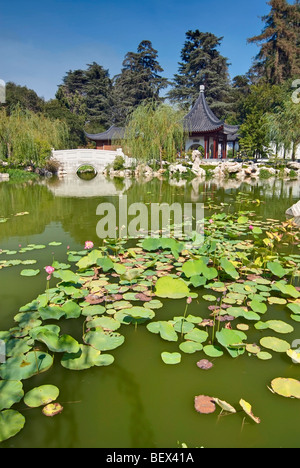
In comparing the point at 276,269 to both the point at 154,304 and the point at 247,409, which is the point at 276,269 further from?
the point at 247,409

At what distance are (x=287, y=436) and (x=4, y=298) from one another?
1823 mm

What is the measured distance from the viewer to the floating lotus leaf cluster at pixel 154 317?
139 centimetres

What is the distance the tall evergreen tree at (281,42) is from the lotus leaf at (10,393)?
89.1 feet

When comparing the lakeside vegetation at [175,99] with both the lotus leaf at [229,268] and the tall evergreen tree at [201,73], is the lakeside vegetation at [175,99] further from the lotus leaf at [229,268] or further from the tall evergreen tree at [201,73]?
the lotus leaf at [229,268]

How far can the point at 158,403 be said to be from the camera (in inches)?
50.3

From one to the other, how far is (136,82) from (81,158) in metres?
17.4

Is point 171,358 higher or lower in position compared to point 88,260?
lower

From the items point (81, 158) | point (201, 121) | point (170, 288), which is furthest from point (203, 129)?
point (170, 288)

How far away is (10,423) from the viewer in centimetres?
113

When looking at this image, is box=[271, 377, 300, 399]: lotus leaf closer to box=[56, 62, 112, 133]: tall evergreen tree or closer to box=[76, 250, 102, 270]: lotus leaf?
box=[76, 250, 102, 270]: lotus leaf

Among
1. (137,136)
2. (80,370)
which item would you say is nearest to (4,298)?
(80,370)

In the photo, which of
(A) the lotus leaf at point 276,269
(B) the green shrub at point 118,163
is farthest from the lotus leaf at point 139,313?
(B) the green shrub at point 118,163

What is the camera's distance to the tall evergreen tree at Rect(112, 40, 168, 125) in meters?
30.3

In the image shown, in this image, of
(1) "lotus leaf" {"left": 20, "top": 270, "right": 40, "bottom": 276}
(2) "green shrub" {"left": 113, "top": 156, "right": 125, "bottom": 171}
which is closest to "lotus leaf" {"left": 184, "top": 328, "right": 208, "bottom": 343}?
(1) "lotus leaf" {"left": 20, "top": 270, "right": 40, "bottom": 276}
